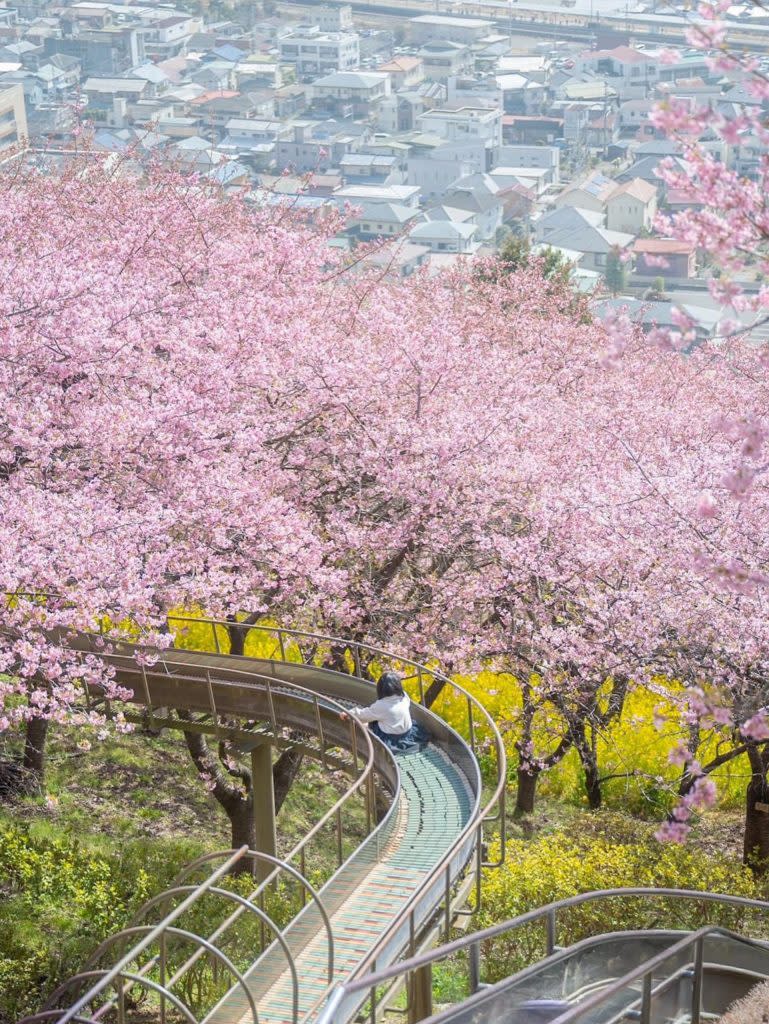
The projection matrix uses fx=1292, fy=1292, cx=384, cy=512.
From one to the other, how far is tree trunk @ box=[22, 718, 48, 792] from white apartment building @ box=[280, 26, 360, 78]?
411 ft

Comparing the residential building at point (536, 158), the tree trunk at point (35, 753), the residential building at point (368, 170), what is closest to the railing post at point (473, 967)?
the tree trunk at point (35, 753)

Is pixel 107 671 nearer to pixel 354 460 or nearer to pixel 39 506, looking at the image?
pixel 39 506

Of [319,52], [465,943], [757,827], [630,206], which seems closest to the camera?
[465,943]

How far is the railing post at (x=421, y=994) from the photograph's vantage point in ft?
35.2

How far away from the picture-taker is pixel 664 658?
1497 centimetres

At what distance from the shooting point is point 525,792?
19062 mm

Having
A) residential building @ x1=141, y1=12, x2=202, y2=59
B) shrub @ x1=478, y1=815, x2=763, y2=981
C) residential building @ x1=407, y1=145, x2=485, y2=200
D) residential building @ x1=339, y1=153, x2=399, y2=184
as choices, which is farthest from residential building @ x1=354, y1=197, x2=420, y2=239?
shrub @ x1=478, y1=815, x2=763, y2=981

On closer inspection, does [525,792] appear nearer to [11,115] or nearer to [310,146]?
[11,115]

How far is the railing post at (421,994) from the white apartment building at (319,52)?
436ft

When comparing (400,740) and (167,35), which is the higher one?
(400,740)

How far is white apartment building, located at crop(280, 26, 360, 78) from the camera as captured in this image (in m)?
135

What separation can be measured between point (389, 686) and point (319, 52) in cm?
13225

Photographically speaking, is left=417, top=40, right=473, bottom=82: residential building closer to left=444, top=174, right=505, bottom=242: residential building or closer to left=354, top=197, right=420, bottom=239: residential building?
left=444, top=174, right=505, bottom=242: residential building

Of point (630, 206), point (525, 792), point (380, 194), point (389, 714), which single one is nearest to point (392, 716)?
point (389, 714)
